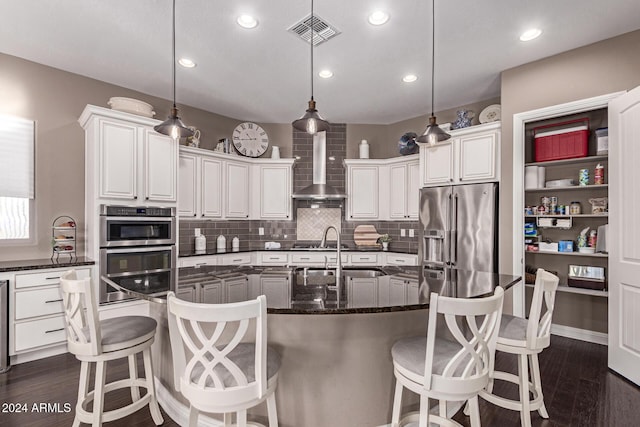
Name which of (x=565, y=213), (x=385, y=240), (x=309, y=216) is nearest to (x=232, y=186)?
(x=309, y=216)

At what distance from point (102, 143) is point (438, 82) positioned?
3.83 metres

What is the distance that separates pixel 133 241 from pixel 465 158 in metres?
4.00

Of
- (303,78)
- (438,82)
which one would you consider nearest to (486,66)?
(438,82)

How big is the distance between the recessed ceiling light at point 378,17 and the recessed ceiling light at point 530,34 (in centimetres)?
130

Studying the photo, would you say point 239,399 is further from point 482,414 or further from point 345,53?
point 345,53

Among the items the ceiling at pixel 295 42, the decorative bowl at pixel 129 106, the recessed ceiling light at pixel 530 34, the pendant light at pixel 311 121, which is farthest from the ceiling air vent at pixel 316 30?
the decorative bowl at pixel 129 106

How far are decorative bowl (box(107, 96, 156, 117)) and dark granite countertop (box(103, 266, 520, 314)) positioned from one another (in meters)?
2.21

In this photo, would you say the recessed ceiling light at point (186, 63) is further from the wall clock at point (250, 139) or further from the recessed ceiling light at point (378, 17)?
the recessed ceiling light at point (378, 17)

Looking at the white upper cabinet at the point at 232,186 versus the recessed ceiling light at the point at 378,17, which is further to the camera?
the white upper cabinet at the point at 232,186

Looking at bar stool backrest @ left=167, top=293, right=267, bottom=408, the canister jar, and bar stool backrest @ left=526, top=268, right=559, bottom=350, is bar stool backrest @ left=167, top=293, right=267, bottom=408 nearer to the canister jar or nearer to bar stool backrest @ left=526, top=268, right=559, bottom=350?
bar stool backrest @ left=526, top=268, right=559, bottom=350

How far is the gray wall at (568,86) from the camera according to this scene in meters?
2.96

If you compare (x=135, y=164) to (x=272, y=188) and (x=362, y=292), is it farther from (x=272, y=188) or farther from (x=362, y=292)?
(x=362, y=292)

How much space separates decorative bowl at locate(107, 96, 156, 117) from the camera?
3568 mm

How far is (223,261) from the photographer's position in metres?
4.58
